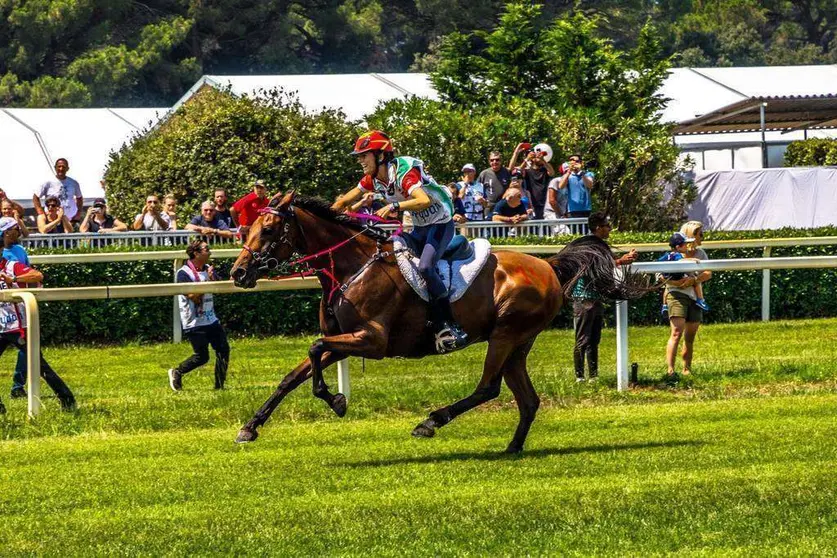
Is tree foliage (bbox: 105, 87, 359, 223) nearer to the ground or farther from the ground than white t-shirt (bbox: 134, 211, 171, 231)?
farther from the ground

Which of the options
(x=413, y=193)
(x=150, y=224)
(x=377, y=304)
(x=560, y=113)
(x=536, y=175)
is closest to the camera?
(x=413, y=193)

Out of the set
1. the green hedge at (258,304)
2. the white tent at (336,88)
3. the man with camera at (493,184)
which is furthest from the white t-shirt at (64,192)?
the white tent at (336,88)

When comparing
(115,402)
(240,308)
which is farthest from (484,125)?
(115,402)

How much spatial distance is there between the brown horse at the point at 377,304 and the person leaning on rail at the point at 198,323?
3.85m

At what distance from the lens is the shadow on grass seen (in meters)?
10.0

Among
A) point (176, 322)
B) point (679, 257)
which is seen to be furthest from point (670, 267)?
point (176, 322)

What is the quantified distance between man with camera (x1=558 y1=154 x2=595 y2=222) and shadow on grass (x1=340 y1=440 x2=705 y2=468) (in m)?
10.6

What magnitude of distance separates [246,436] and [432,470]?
5.71 ft

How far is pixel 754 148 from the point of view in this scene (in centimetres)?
3784

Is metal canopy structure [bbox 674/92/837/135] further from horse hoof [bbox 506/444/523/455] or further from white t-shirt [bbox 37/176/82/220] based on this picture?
horse hoof [bbox 506/444/523/455]

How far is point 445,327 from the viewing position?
10.7 m

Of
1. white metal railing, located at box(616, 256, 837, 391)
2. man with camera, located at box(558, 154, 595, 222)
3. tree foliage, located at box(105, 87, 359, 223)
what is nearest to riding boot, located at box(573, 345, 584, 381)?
white metal railing, located at box(616, 256, 837, 391)

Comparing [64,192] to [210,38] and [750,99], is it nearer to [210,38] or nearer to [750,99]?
[750,99]

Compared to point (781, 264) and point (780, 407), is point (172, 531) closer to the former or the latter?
point (780, 407)
